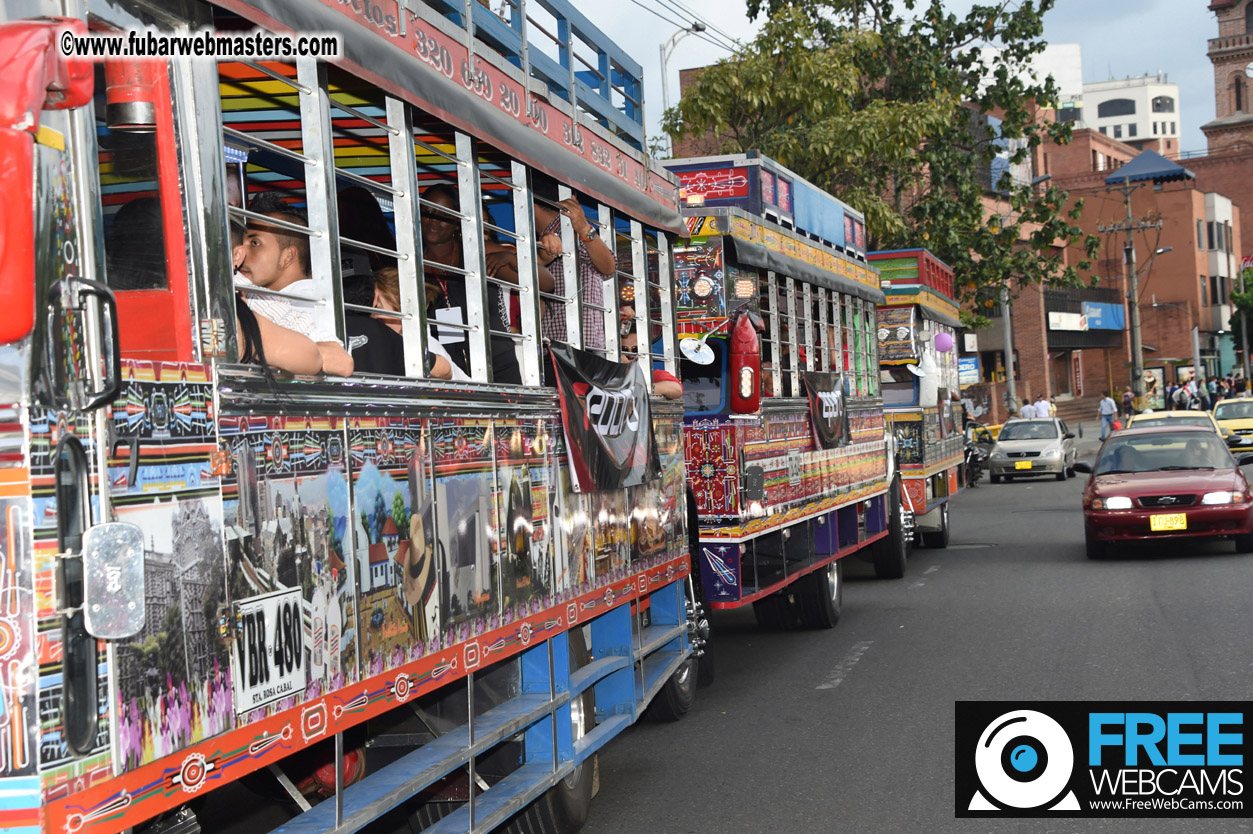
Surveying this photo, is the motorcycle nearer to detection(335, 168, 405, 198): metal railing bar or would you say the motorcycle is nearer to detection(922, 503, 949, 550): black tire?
detection(922, 503, 949, 550): black tire

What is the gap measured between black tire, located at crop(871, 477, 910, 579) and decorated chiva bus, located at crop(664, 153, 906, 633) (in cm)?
10

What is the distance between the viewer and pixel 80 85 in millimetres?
2812

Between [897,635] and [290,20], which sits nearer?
[290,20]

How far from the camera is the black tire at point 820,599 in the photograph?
1166 centimetres

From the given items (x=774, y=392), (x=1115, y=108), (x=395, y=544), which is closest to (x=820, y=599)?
(x=774, y=392)

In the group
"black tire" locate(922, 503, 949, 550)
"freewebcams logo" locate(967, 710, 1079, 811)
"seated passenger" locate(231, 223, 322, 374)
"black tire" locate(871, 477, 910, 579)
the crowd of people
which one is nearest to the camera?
"seated passenger" locate(231, 223, 322, 374)

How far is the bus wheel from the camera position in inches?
233

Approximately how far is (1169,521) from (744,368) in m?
7.70

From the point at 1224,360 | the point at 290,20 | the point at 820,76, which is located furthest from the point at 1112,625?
the point at 1224,360

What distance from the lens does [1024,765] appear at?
22.2 ft

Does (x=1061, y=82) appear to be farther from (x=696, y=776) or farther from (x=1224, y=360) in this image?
(x=696, y=776)

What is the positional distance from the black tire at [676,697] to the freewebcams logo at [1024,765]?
6.56 feet

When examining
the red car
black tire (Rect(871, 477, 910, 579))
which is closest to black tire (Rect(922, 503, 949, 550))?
the red car

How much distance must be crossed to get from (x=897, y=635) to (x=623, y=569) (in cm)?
506
